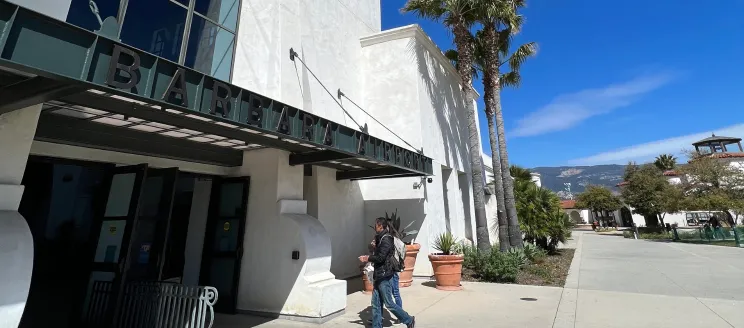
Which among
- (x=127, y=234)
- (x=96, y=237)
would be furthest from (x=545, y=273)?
(x=96, y=237)

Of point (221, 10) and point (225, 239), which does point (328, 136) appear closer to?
point (225, 239)

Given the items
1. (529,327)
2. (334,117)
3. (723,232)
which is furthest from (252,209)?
(723,232)

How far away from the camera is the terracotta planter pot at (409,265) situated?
991 centimetres

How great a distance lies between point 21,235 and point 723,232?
32924 mm

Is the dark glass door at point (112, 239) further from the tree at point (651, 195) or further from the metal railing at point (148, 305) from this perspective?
the tree at point (651, 195)

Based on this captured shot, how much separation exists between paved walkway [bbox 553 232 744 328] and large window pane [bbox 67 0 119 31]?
8.98m

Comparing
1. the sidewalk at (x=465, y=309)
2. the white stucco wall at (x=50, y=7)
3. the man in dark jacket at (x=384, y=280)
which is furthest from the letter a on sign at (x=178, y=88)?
the sidewalk at (x=465, y=309)

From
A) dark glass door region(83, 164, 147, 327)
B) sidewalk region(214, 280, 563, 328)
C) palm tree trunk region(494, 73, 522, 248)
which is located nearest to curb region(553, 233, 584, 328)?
sidewalk region(214, 280, 563, 328)

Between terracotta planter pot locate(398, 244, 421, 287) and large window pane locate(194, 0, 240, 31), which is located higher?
large window pane locate(194, 0, 240, 31)

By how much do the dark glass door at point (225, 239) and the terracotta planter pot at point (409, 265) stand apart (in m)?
4.52

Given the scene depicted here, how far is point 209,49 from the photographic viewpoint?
26.2 ft

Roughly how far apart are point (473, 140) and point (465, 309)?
25.3 feet

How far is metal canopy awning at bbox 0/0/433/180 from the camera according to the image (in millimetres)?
2887

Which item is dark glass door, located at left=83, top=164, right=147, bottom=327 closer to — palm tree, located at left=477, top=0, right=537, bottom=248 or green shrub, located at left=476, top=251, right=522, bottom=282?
green shrub, located at left=476, top=251, right=522, bottom=282
